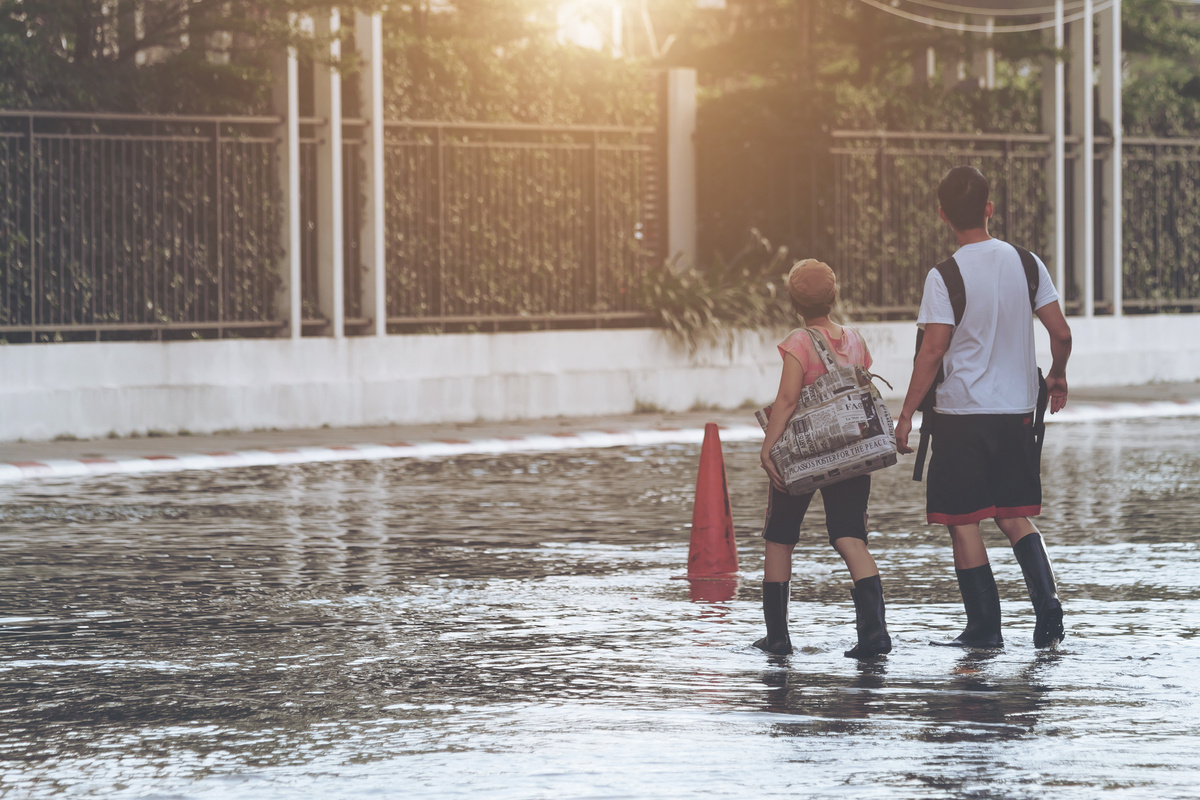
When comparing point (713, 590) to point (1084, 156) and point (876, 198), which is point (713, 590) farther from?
point (1084, 156)

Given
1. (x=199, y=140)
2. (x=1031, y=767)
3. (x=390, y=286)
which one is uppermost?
(x=199, y=140)

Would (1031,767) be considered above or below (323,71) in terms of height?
below

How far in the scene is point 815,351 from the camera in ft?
27.4

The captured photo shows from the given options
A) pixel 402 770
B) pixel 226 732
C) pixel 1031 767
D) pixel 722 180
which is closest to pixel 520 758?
pixel 402 770

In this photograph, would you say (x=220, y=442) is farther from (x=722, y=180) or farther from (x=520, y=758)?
(x=520, y=758)

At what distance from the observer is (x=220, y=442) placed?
63.3 ft

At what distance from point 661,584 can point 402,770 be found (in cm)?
423

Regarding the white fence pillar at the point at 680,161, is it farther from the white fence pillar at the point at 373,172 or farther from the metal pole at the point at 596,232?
the white fence pillar at the point at 373,172

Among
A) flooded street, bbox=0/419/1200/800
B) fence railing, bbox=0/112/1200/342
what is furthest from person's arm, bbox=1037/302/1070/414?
fence railing, bbox=0/112/1200/342

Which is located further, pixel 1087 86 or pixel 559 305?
pixel 1087 86

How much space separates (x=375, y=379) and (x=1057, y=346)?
43.7 ft

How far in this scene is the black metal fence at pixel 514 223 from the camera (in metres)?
22.2

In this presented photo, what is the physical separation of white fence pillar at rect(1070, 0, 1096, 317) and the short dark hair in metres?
19.1

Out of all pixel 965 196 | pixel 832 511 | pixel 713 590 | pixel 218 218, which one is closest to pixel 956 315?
pixel 965 196
